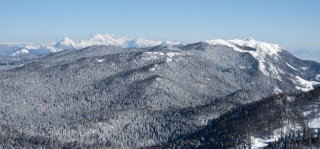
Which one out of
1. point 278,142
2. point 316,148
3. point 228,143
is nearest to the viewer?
point 316,148

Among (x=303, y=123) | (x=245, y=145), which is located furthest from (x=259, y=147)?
(x=303, y=123)

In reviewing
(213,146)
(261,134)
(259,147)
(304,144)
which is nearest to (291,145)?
(304,144)

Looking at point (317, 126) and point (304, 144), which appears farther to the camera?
point (317, 126)

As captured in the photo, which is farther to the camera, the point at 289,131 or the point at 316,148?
the point at 289,131

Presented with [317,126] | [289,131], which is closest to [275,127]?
[289,131]

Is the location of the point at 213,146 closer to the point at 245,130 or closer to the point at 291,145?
the point at 245,130

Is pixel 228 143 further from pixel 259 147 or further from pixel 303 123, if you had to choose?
pixel 303 123

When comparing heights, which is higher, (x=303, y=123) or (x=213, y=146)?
(x=303, y=123)

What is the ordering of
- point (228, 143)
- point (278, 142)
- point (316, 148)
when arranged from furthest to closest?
point (228, 143)
point (278, 142)
point (316, 148)
